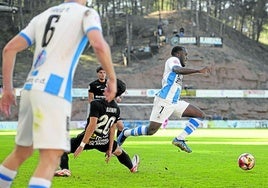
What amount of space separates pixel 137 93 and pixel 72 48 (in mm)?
50522

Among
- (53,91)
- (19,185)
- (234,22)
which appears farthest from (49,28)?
(234,22)

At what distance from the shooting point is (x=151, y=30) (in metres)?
77.3

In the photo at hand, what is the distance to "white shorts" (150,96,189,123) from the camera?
14.9 metres

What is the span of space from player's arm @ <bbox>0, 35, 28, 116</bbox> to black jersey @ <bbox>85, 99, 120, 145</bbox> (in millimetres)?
4510

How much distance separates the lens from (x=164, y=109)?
14.9 meters

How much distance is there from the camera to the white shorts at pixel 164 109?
14.9m

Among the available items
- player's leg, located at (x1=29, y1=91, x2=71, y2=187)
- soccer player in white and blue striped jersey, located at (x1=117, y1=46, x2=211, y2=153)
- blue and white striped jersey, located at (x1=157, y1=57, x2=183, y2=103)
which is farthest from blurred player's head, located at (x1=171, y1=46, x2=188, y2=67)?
player's leg, located at (x1=29, y1=91, x2=71, y2=187)

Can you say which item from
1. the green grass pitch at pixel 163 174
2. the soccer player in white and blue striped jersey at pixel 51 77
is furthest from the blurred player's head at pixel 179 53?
the soccer player in white and blue striped jersey at pixel 51 77

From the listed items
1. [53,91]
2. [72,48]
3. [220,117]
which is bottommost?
[220,117]

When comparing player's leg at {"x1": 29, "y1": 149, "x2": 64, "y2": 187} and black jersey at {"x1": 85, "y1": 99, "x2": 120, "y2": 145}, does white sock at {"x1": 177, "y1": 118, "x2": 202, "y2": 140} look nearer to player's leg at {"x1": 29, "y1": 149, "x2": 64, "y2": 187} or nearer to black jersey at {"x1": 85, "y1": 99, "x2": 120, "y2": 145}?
black jersey at {"x1": 85, "y1": 99, "x2": 120, "y2": 145}

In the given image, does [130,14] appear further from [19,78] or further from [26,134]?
[26,134]

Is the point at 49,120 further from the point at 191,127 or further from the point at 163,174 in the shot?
the point at 191,127

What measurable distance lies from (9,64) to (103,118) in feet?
16.1

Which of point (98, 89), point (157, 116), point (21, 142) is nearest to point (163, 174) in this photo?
point (98, 89)
